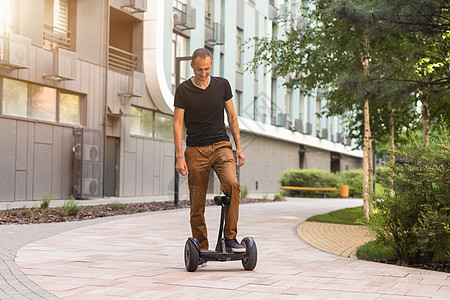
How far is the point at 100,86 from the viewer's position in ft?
72.5

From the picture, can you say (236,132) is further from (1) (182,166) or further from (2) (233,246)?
(2) (233,246)

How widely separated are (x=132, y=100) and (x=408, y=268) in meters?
19.0

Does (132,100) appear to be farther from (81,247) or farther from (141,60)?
(81,247)

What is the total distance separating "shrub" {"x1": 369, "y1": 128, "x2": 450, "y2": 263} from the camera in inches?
240

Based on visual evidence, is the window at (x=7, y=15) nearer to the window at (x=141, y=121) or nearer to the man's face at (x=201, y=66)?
the window at (x=141, y=121)

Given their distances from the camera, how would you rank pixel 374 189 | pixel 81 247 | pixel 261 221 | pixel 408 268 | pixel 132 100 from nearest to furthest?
pixel 408 268 < pixel 374 189 < pixel 81 247 < pixel 261 221 < pixel 132 100

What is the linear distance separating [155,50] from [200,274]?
19.9 metres

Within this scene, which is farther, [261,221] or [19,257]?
[261,221]

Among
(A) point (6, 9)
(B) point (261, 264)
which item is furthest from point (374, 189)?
(A) point (6, 9)

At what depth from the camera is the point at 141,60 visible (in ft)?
81.0

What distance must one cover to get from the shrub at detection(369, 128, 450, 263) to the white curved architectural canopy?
60.8 ft

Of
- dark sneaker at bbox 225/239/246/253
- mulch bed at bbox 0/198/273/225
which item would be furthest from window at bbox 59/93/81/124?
dark sneaker at bbox 225/239/246/253

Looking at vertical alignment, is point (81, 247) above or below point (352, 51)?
below

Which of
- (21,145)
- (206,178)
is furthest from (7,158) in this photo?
(206,178)
